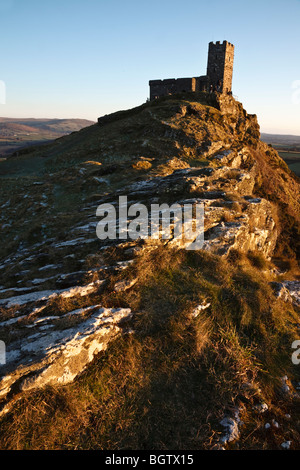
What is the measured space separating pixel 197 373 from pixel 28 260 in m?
A: 5.93

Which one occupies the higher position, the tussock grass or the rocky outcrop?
the rocky outcrop

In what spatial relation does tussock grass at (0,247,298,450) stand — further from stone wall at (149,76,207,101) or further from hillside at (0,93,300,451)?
stone wall at (149,76,207,101)

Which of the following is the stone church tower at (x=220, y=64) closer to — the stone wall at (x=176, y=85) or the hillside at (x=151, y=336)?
the stone wall at (x=176, y=85)

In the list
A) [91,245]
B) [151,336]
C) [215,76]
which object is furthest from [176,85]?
[151,336]

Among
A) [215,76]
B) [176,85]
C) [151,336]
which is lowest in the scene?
[151,336]

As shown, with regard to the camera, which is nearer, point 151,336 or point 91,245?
point 151,336

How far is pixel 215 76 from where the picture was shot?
34188 mm

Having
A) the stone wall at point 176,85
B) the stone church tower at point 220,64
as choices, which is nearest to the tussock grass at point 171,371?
the stone wall at point 176,85

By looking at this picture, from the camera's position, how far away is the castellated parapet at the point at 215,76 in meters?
32.8

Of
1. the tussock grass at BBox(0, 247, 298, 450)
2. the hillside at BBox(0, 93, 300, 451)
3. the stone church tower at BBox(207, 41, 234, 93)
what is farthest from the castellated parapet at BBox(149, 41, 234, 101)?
the tussock grass at BBox(0, 247, 298, 450)

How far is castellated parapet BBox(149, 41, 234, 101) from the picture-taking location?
3284 centimetres

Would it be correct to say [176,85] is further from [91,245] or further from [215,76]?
[91,245]

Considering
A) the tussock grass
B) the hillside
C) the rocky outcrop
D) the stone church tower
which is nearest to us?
the tussock grass
